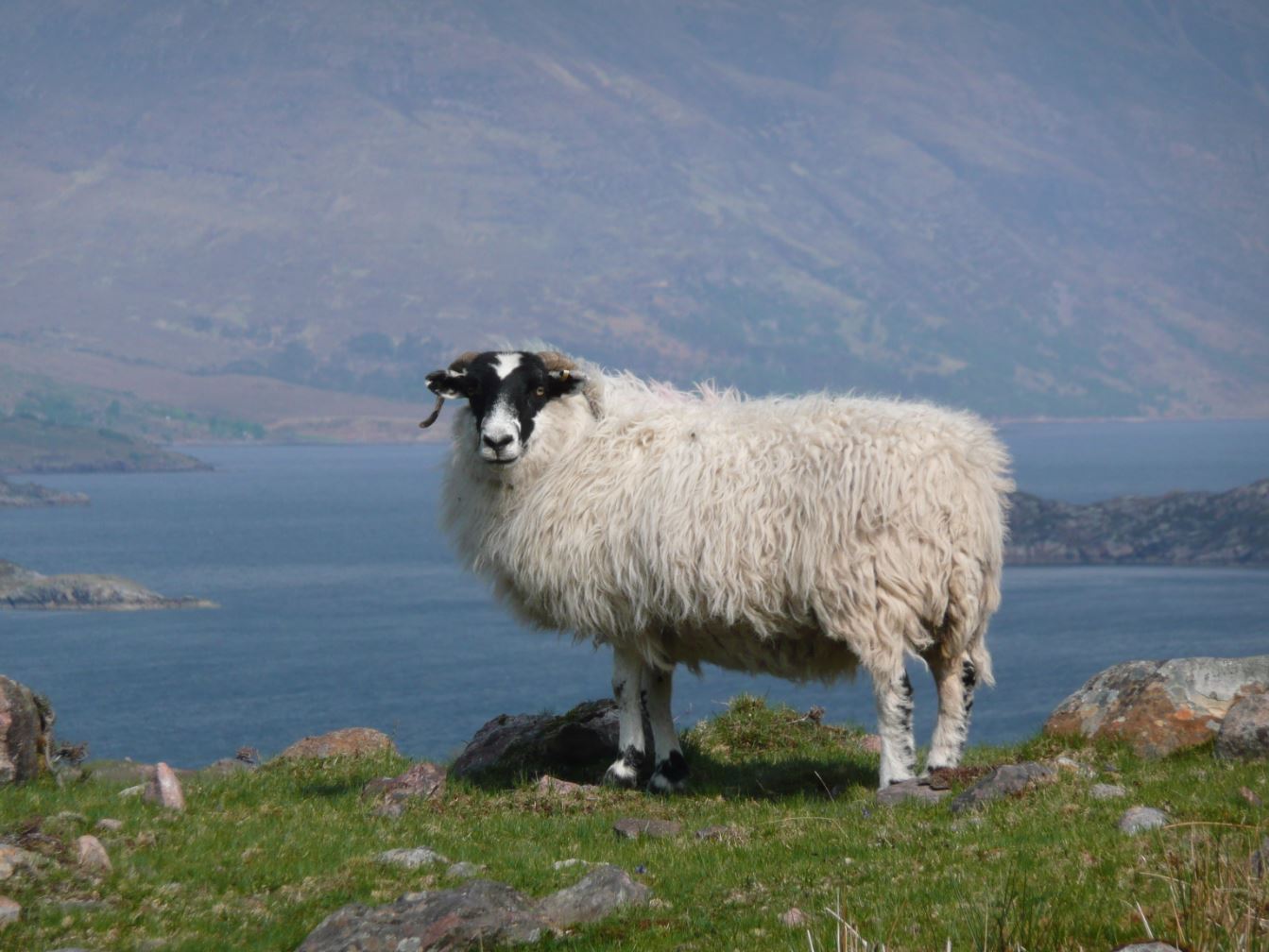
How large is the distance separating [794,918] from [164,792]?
18.0ft

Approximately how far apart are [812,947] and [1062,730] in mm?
7065

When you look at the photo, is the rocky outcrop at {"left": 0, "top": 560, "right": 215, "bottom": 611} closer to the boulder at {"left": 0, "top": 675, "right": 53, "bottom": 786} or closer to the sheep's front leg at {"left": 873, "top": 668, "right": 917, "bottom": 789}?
the boulder at {"left": 0, "top": 675, "right": 53, "bottom": 786}

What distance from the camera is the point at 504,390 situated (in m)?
12.2

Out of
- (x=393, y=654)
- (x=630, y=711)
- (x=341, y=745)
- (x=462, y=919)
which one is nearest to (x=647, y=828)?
(x=630, y=711)

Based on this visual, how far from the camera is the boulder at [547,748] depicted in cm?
1293

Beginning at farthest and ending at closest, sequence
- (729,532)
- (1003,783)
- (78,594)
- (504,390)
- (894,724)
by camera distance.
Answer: (78,594) < (504,390) < (729,532) < (894,724) < (1003,783)

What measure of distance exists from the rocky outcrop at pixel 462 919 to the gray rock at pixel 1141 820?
283 centimetres

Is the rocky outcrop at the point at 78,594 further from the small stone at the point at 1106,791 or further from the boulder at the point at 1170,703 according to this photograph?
the small stone at the point at 1106,791

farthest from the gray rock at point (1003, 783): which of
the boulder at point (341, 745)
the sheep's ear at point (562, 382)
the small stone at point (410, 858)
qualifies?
the boulder at point (341, 745)

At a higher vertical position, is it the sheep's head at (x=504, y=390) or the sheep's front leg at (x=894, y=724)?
the sheep's head at (x=504, y=390)

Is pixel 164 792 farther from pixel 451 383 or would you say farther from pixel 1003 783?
pixel 1003 783

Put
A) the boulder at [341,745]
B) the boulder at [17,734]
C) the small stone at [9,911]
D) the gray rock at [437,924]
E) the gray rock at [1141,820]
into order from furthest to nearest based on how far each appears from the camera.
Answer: the boulder at [341,745], the boulder at [17,734], the gray rock at [1141,820], the small stone at [9,911], the gray rock at [437,924]

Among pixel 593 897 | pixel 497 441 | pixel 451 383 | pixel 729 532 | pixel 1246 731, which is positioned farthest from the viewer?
pixel 451 383

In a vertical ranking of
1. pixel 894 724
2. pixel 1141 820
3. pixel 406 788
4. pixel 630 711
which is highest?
pixel 1141 820
